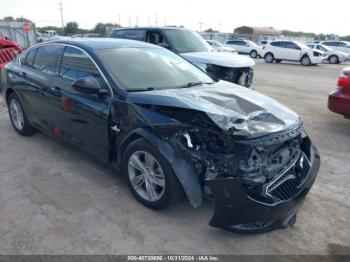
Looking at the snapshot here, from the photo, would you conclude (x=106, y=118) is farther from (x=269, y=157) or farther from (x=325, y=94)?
(x=325, y=94)

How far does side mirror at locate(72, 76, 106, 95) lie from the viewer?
3.53 metres

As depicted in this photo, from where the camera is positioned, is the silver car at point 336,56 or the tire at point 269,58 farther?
the silver car at point 336,56

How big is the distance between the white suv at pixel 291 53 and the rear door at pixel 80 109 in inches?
833

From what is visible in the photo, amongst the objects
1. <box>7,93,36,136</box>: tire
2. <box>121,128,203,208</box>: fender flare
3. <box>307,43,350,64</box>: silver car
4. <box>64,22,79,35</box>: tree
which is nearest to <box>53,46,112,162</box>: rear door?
<box>121,128,203,208</box>: fender flare

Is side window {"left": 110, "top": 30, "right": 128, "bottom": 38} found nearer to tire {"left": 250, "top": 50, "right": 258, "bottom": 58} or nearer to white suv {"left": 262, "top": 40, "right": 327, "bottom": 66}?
white suv {"left": 262, "top": 40, "right": 327, "bottom": 66}

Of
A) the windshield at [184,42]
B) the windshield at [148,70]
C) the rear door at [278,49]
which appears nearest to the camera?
the windshield at [148,70]

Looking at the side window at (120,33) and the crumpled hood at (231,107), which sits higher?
the side window at (120,33)

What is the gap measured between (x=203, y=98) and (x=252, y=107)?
51 cm

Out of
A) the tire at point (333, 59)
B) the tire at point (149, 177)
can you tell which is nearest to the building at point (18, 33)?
the tire at point (333, 59)

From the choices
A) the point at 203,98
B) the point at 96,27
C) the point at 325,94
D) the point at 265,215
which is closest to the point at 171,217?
the point at 265,215

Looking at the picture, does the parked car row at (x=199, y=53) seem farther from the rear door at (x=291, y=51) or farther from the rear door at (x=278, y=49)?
the rear door at (x=278, y=49)

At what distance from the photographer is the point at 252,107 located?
3352 millimetres

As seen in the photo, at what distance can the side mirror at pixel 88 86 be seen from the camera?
3.53 meters

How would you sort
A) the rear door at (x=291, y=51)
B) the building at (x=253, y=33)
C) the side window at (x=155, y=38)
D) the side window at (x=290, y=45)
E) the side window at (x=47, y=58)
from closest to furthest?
the side window at (x=47, y=58), the side window at (x=155, y=38), the rear door at (x=291, y=51), the side window at (x=290, y=45), the building at (x=253, y=33)
